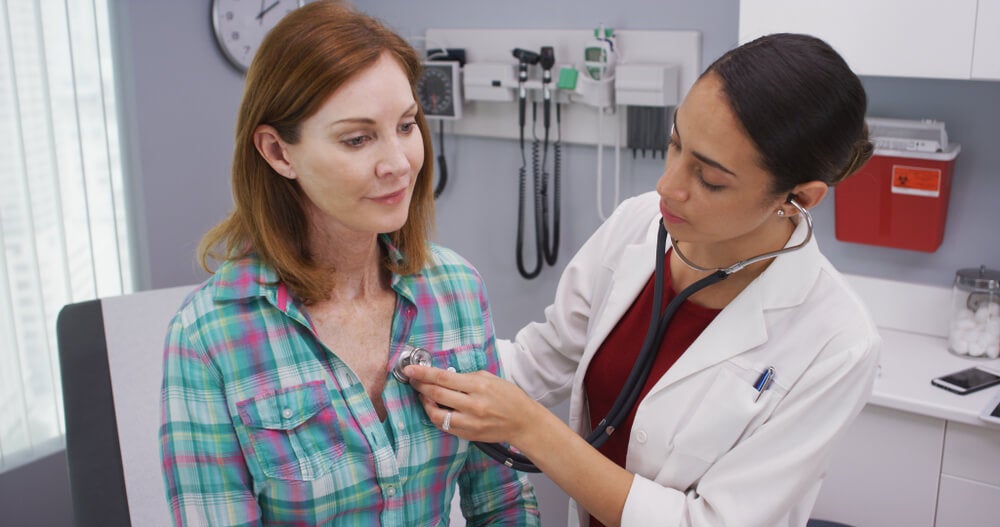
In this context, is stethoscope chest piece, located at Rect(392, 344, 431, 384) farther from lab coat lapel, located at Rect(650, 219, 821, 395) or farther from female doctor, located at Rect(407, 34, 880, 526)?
lab coat lapel, located at Rect(650, 219, 821, 395)

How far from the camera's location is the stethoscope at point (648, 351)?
122 centimetres

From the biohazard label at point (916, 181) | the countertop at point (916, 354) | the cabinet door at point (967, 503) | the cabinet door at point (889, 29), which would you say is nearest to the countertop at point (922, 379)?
the countertop at point (916, 354)

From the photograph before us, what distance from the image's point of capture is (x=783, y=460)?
1.16 metres

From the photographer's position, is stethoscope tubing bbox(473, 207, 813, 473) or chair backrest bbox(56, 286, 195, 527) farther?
chair backrest bbox(56, 286, 195, 527)

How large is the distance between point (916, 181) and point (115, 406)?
179 cm

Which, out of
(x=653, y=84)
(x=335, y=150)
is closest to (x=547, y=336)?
(x=335, y=150)

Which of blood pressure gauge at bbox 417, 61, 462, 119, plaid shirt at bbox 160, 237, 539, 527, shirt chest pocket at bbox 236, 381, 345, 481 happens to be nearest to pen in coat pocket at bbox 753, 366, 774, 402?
plaid shirt at bbox 160, 237, 539, 527

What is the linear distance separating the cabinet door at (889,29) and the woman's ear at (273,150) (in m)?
1.29

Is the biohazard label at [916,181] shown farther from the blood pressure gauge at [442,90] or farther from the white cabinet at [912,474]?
the blood pressure gauge at [442,90]

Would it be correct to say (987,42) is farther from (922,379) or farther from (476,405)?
(476,405)

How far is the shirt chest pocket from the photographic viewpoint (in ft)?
3.44

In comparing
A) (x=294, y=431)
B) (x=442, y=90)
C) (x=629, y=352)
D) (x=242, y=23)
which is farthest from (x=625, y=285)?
(x=242, y=23)

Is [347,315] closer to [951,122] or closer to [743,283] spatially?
[743,283]

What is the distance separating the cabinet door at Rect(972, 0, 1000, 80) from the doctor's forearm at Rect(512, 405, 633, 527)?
1174 millimetres
